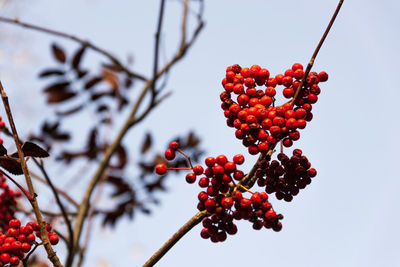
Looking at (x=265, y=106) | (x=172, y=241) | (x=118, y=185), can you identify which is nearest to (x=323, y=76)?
(x=265, y=106)

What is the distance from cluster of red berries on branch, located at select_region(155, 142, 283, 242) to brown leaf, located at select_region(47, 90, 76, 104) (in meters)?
2.64

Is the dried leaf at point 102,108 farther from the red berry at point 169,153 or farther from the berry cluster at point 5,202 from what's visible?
the red berry at point 169,153

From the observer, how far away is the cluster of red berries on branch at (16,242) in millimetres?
1481

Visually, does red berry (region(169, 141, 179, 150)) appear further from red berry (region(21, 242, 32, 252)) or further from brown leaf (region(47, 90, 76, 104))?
brown leaf (region(47, 90, 76, 104))

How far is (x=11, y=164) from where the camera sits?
1.41 meters

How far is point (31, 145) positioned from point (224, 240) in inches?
29.0

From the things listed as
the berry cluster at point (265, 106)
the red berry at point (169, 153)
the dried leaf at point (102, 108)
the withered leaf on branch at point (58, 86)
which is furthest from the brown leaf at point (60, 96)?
the berry cluster at point (265, 106)

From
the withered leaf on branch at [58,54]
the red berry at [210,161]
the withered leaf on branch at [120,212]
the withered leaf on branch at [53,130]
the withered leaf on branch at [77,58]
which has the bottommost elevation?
the red berry at [210,161]

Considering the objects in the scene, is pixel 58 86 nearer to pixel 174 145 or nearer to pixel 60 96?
pixel 60 96

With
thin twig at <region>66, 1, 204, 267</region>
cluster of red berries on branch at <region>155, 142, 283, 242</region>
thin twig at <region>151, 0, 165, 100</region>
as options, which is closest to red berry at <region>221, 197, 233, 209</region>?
cluster of red berries on branch at <region>155, 142, 283, 242</region>

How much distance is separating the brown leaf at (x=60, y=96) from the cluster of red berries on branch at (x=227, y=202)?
104 inches

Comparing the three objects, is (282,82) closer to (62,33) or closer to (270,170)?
(270,170)

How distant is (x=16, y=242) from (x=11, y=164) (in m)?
0.31

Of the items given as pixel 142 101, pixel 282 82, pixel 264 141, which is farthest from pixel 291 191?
pixel 142 101
